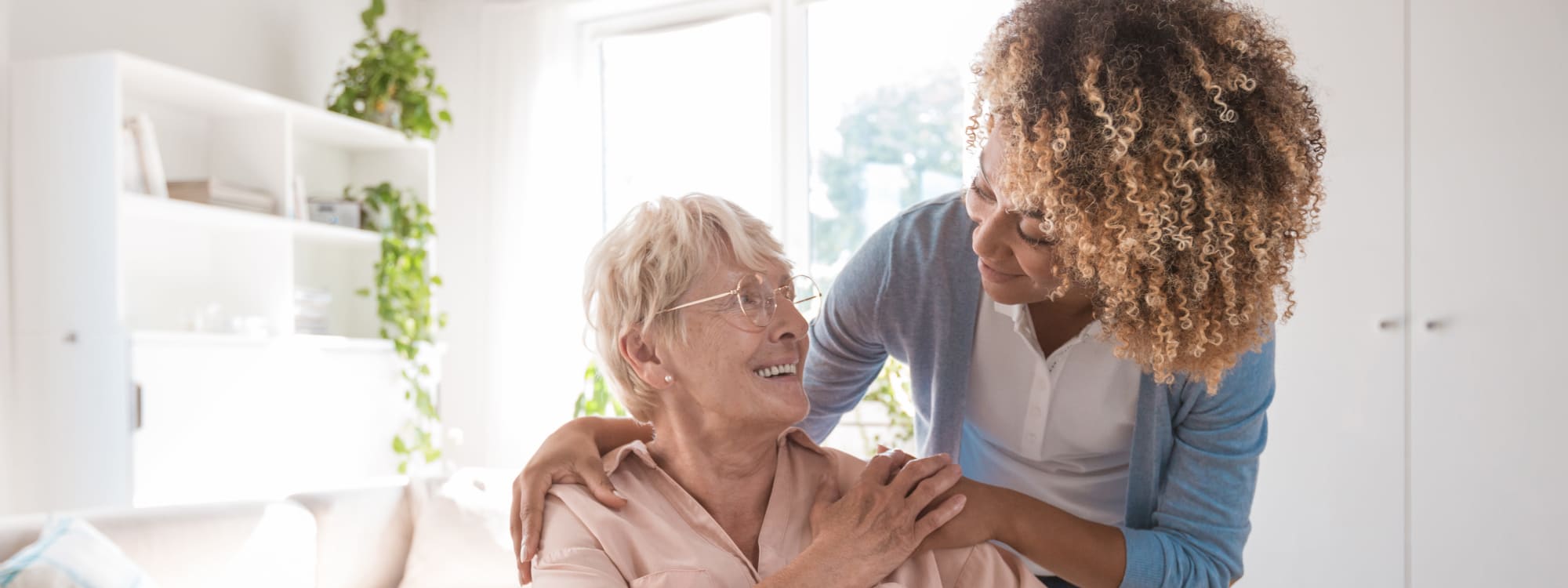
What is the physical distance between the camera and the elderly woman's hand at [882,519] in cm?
136

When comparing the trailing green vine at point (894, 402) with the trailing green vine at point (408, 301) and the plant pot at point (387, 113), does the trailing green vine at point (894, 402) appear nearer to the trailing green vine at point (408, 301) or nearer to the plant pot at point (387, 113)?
the trailing green vine at point (408, 301)

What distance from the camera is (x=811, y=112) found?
4957 millimetres

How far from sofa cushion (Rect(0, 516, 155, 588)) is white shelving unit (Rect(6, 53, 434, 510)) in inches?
74.4

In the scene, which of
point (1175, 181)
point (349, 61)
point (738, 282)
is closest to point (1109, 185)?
point (1175, 181)

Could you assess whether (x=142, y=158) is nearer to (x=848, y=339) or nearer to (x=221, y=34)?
(x=221, y=34)

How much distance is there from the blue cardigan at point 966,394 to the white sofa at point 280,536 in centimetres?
104

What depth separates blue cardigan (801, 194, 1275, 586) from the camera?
144 centimetres

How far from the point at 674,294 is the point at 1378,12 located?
Answer: 2.94 m

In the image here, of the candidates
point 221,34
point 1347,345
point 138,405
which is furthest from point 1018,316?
point 221,34

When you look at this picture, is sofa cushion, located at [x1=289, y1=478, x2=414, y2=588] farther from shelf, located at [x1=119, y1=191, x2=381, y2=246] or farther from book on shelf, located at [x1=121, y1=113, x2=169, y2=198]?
book on shelf, located at [x1=121, y1=113, x2=169, y2=198]

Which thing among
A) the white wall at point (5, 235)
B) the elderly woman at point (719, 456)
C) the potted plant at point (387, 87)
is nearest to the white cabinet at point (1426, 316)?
the elderly woman at point (719, 456)

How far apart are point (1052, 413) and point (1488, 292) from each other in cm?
243

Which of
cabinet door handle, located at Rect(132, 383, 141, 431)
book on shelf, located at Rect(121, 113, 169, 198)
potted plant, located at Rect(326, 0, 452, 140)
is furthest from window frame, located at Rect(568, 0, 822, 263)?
cabinet door handle, located at Rect(132, 383, 141, 431)

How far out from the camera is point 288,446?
4.16 metres
